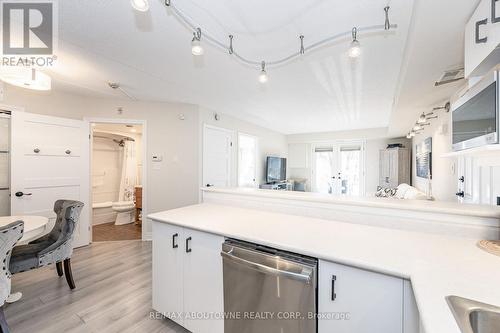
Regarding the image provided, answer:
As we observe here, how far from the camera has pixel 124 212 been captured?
470cm

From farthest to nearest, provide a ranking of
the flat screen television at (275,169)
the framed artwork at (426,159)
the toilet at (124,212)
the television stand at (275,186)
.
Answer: the flat screen television at (275,169), the television stand at (275,186), the toilet at (124,212), the framed artwork at (426,159)

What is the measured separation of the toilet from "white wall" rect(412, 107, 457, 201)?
215 inches

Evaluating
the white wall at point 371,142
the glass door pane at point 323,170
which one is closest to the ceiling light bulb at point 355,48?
the white wall at point 371,142

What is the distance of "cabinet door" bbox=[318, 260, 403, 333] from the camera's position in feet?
3.04

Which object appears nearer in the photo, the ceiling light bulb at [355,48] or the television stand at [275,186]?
the ceiling light bulb at [355,48]

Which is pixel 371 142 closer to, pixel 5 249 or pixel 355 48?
pixel 355 48

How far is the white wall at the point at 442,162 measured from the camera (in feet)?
8.92

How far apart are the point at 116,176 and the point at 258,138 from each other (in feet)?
13.0

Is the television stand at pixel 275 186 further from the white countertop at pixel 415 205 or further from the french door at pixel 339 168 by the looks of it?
the white countertop at pixel 415 205

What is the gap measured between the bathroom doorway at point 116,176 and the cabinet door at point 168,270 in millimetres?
3173

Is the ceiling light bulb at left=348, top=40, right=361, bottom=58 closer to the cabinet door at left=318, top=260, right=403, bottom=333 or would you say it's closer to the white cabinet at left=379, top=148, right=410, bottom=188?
the cabinet door at left=318, top=260, right=403, bottom=333

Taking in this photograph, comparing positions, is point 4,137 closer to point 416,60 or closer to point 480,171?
point 416,60

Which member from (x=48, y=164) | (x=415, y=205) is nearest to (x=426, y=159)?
(x=415, y=205)

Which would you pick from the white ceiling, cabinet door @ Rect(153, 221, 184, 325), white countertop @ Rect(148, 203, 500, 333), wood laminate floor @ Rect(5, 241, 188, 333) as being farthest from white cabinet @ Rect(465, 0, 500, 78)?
wood laminate floor @ Rect(5, 241, 188, 333)
